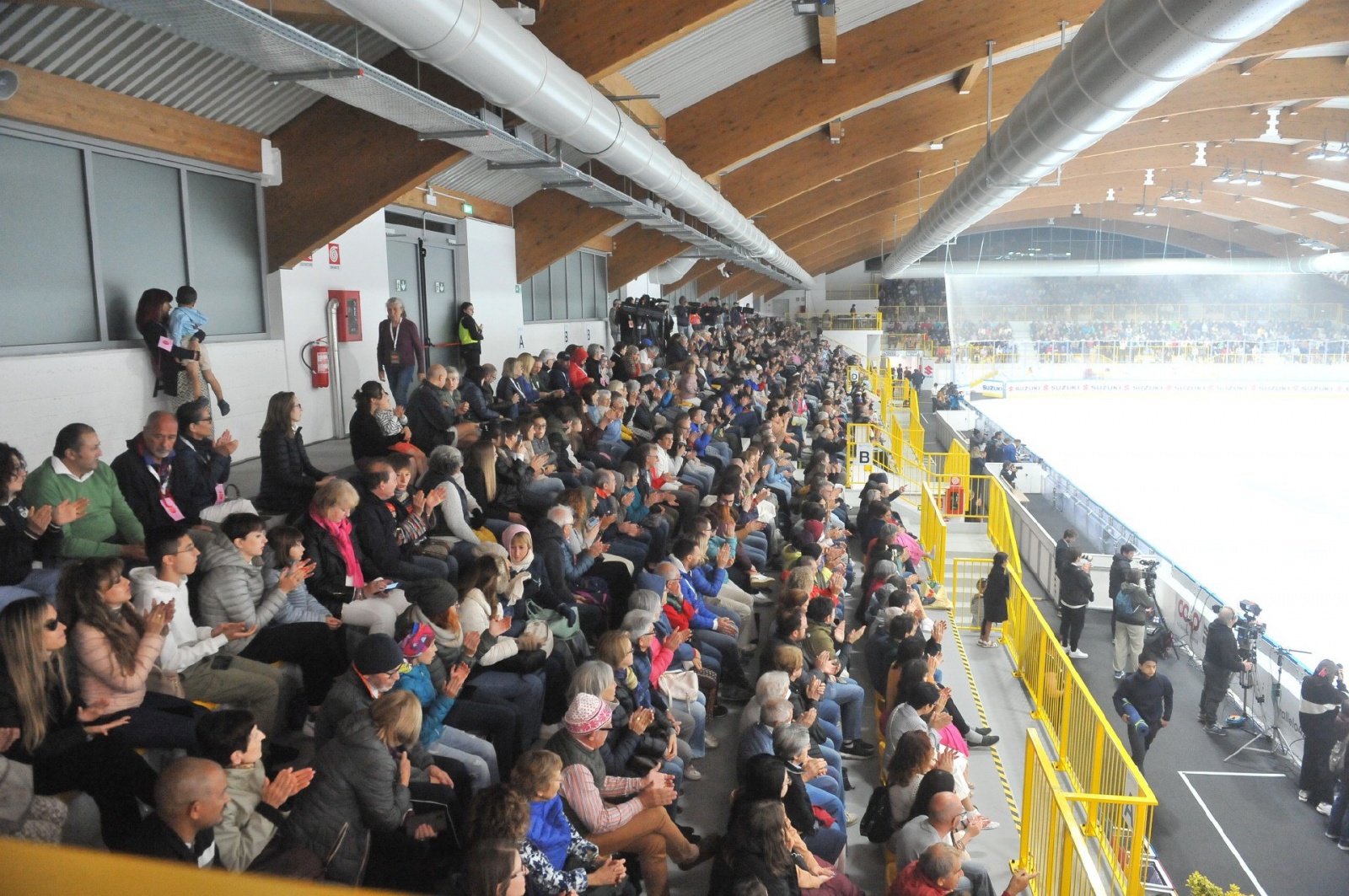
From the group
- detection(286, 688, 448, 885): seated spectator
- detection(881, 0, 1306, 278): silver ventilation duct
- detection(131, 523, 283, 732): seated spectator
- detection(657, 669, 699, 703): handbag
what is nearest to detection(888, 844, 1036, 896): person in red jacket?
detection(657, 669, 699, 703): handbag

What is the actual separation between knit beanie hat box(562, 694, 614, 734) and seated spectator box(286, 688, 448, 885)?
2.47 feet

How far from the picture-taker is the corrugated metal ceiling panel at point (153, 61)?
5.50 m

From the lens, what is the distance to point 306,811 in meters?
3.27

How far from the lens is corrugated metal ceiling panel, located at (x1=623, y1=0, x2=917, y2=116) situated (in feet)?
31.8

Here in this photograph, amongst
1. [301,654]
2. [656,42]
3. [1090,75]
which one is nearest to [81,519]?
[301,654]

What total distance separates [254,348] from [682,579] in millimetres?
4075

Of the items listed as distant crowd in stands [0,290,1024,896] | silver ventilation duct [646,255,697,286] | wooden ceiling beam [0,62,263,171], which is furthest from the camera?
silver ventilation duct [646,255,697,286]

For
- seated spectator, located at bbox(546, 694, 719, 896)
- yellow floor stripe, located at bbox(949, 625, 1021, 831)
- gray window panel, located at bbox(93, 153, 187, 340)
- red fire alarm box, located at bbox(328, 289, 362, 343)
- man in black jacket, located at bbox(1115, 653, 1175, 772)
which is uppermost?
gray window panel, located at bbox(93, 153, 187, 340)

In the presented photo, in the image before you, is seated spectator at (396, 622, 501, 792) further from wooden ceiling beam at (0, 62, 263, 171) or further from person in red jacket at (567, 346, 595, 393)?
person in red jacket at (567, 346, 595, 393)

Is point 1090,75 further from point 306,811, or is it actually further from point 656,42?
point 306,811

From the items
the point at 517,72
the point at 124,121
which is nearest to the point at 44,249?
the point at 124,121

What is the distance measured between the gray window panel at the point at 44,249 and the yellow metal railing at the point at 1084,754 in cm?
618

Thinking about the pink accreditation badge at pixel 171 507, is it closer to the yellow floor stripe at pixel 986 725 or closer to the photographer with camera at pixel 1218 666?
the yellow floor stripe at pixel 986 725

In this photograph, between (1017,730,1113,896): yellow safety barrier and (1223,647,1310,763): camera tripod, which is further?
(1223,647,1310,763): camera tripod
